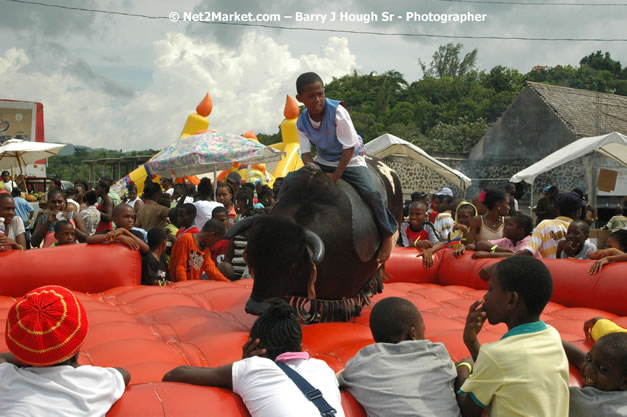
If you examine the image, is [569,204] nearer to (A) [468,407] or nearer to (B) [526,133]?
(A) [468,407]

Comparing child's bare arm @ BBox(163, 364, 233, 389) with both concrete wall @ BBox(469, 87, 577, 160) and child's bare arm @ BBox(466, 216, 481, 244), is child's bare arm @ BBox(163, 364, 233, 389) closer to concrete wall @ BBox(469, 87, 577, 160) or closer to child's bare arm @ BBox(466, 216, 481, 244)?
child's bare arm @ BBox(466, 216, 481, 244)

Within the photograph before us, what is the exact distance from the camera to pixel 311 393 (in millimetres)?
2137

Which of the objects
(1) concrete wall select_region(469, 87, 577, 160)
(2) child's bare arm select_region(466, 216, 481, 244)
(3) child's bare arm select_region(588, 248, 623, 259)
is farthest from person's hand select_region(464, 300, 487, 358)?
(1) concrete wall select_region(469, 87, 577, 160)

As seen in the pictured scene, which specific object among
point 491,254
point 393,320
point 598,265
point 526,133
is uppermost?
point 526,133

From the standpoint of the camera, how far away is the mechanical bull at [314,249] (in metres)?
3.35

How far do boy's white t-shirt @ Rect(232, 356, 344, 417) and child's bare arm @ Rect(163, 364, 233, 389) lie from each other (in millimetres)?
43

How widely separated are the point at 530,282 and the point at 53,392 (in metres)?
1.90

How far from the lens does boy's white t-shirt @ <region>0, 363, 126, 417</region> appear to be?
1908mm

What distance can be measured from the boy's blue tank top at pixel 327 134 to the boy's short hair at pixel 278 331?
2108mm

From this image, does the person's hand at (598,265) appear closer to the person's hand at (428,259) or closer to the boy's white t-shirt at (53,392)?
the person's hand at (428,259)

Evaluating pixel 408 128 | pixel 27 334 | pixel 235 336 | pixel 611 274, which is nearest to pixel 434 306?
pixel 611 274

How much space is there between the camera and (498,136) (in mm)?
21078

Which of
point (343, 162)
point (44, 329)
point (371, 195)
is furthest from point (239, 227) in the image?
point (44, 329)

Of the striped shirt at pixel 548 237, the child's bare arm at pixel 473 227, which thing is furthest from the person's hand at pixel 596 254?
the child's bare arm at pixel 473 227
